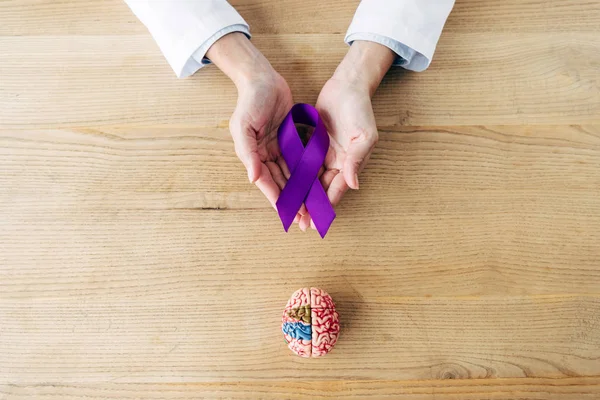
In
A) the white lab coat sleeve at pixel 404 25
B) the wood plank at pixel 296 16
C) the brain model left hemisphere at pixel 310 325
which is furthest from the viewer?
the wood plank at pixel 296 16

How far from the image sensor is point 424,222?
0.88 meters

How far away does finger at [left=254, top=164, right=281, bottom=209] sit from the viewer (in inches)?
31.5

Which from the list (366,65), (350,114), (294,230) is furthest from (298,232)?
(366,65)

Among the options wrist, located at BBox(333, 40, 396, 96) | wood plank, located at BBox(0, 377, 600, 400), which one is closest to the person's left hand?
wrist, located at BBox(333, 40, 396, 96)

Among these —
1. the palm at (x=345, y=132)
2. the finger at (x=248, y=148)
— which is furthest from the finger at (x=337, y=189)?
A: the finger at (x=248, y=148)

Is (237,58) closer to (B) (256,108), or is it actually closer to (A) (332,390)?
(B) (256,108)

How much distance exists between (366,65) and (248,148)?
289 mm

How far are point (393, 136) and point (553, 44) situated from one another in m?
0.41

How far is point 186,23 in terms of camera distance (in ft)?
2.80

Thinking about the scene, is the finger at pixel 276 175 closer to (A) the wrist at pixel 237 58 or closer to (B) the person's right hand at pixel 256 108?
(B) the person's right hand at pixel 256 108

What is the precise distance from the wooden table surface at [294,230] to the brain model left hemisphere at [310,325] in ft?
0.23

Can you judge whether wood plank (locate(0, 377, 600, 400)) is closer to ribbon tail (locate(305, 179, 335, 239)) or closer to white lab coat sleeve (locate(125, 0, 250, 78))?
ribbon tail (locate(305, 179, 335, 239))

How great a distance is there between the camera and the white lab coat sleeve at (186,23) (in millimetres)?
848

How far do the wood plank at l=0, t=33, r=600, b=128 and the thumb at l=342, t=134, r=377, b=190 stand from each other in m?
0.14
